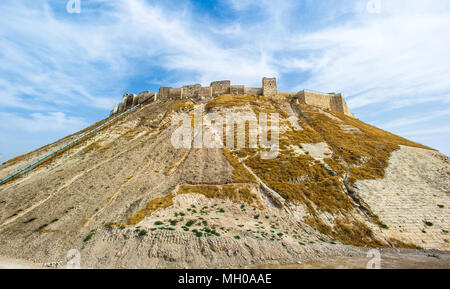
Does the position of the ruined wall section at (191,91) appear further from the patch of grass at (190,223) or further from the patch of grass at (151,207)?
the patch of grass at (190,223)

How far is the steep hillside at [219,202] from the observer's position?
16.0 metres

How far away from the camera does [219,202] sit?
22016 mm

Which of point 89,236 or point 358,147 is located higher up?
point 358,147

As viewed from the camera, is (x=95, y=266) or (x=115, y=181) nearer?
(x=95, y=266)

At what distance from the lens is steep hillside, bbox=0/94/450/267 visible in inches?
631

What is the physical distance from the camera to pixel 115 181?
25.1 metres

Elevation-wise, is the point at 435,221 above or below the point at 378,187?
below

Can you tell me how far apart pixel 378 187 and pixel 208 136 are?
23377 millimetres

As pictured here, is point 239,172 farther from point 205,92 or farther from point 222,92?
point 222,92

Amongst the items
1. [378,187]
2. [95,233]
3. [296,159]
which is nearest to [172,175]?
[95,233]

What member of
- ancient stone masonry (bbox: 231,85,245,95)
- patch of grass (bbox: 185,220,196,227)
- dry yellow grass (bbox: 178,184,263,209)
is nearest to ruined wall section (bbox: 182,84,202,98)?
ancient stone masonry (bbox: 231,85,245,95)

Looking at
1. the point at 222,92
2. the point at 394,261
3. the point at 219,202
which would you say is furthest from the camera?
the point at 222,92

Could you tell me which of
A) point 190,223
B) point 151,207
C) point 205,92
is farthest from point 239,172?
point 205,92
